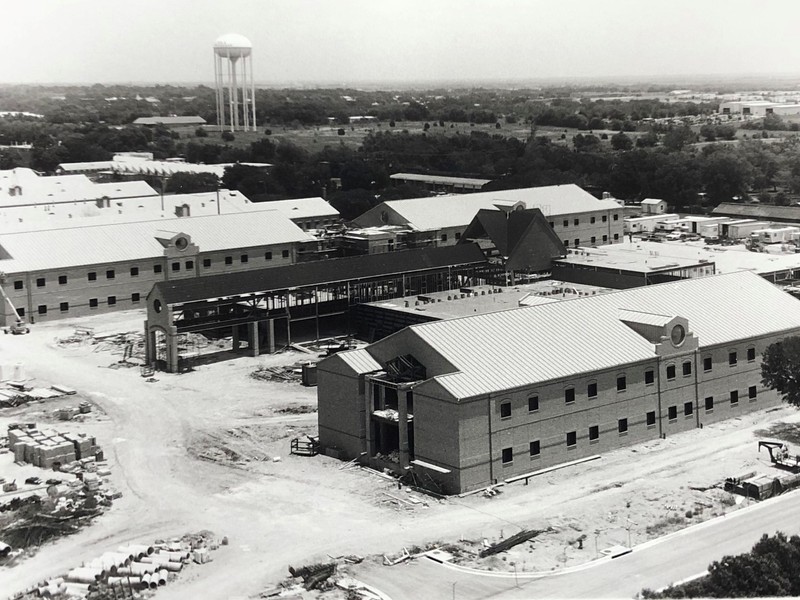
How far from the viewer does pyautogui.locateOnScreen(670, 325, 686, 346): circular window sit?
52156 millimetres

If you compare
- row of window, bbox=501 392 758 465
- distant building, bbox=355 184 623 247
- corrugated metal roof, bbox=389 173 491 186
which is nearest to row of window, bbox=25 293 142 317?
distant building, bbox=355 184 623 247

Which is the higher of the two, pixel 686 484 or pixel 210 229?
pixel 210 229

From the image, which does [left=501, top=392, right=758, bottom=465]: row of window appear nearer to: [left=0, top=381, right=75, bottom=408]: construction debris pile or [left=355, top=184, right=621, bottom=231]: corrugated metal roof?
[left=0, top=381, right=75, bottom=408]: construction debris pile

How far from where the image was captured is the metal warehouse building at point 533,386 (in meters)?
45.4

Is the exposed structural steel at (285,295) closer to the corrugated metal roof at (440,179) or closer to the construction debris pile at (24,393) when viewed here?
the construction debris pile at (24,393)

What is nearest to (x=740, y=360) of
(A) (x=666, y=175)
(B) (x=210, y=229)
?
(B) (x=210, y=229)

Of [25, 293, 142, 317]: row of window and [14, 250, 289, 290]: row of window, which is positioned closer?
[25, 293, 142, 317]: row of window

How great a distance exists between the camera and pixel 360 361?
163 feet

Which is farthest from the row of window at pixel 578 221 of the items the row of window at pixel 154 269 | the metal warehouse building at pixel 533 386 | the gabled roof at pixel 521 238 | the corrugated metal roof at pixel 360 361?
the corrugated metal roof at pixel 360 361

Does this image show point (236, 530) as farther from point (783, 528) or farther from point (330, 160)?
point (330, 160)

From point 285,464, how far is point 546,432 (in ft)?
39.3

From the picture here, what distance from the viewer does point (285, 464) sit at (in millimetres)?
49250

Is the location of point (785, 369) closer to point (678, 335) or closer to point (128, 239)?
point (678, 335)

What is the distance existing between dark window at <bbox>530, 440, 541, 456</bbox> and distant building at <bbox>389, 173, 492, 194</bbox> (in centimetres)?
9498
